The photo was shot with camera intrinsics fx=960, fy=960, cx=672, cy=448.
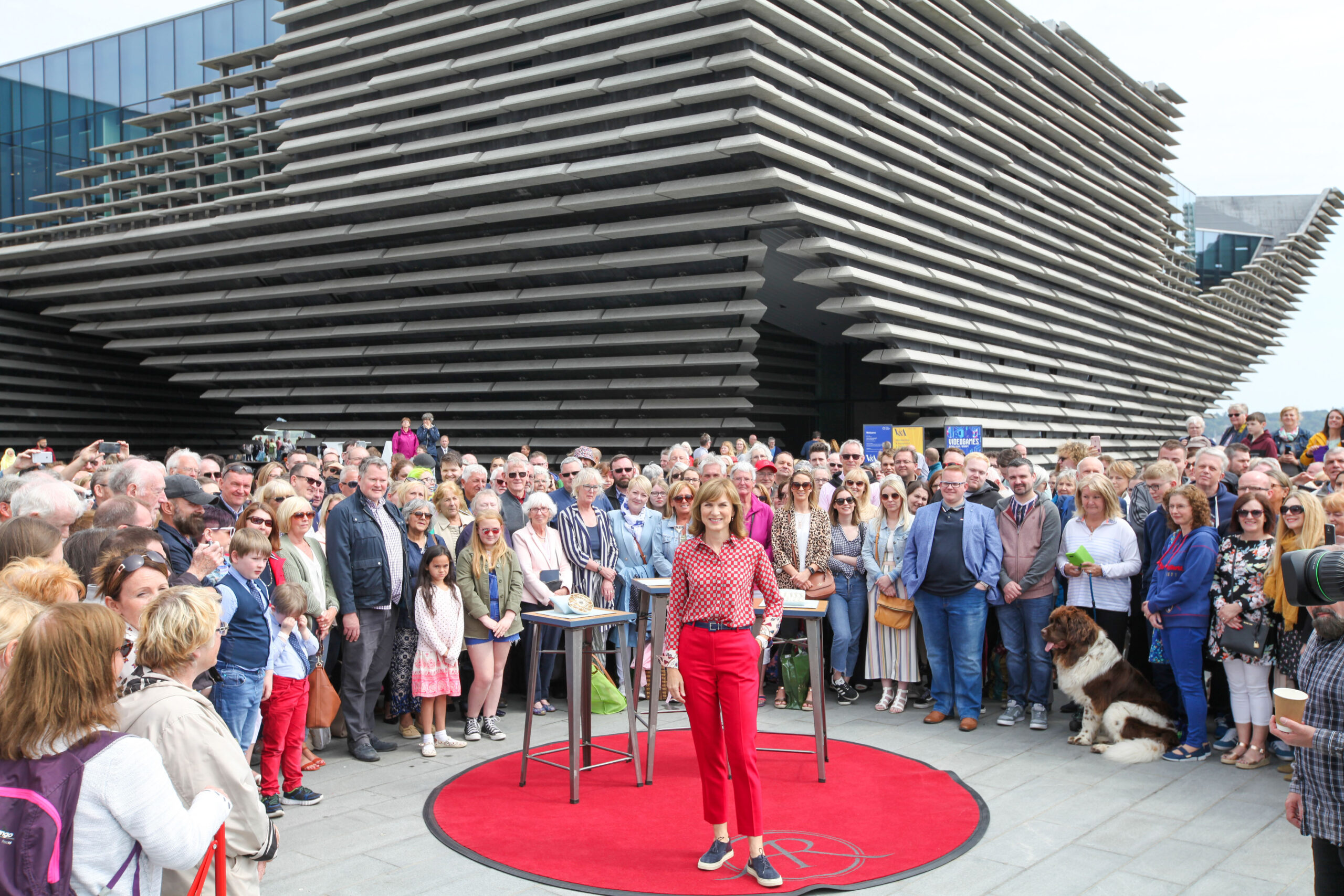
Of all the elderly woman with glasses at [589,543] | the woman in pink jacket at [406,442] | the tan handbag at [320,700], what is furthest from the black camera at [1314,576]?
the woman in pink jacket at [406,442]

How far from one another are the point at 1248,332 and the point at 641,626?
3418 cm

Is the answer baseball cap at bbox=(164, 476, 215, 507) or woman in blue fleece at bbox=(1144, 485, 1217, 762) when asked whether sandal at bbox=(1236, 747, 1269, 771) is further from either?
baseball cap at bbox=(164, 476, 215, 507)

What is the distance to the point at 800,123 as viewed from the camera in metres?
14.6

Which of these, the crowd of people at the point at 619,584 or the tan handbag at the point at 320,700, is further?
the tan handbag at the point at 320,700

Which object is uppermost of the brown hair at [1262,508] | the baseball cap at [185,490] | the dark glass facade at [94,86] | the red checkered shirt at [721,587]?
the dark glass facade at [94,86]

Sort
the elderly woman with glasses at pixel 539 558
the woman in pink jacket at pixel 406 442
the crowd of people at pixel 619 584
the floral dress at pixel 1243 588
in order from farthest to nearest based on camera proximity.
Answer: the woman in pink jacket at pixel 406 442
the elderly woman with glasses at pixel 539 558
the floral dress at pixel 1243 588
the crowd of people at pixel 619 584

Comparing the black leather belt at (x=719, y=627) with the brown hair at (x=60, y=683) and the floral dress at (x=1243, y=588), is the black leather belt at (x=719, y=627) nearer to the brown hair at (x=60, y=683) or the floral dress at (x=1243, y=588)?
the brown hair at (x=60, y=683)

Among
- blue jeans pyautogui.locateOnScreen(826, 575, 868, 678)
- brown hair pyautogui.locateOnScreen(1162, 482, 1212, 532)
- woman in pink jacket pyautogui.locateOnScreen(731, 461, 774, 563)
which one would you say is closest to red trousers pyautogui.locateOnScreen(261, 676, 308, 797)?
woman in pink jacket pyautogui.locateOnScreen(731, 461, 774, 563)

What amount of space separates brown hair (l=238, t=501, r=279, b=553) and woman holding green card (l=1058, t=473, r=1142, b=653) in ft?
16.3

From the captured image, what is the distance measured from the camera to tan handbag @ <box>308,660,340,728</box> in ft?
19.5

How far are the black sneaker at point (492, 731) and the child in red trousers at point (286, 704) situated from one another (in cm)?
144

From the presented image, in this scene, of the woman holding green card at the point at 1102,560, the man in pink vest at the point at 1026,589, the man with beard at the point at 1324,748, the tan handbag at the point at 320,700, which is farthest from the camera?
the man in pink vest at the point at 1026,589

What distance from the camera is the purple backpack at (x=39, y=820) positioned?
2.03 meters

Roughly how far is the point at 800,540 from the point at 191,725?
5.11m
